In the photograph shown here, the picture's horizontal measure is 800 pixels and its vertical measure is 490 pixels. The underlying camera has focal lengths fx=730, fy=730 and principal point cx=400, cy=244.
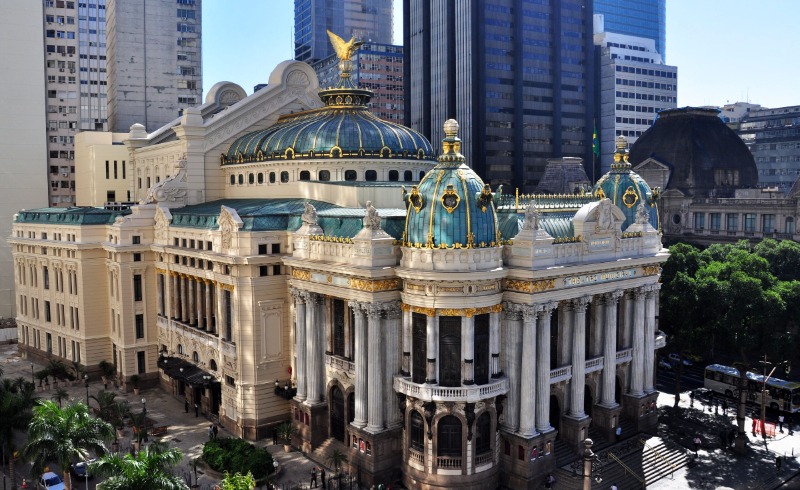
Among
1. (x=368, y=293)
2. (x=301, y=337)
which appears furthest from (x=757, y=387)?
(x=301, y=337)

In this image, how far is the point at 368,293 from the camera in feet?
195

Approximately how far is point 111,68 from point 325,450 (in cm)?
11959

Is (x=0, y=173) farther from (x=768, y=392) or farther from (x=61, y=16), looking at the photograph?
(x=768, y=392)

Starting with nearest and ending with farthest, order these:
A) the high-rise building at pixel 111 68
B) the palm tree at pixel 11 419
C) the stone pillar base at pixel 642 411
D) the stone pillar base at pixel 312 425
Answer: the palm tree at pixel 11 419 → the stone pillar base at pixel 312 425 → the stone pillar base at pixel 642 411 → the high-rise building at pixel 111 68

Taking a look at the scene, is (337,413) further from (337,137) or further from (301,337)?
(337,137)

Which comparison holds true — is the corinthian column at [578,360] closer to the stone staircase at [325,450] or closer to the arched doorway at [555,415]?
the arched doorway at [555,415]

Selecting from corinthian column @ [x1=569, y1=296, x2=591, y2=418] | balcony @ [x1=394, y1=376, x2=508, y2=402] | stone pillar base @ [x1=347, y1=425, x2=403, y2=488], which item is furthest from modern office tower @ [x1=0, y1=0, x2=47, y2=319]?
corinthian column @ [x1=569, y1=296, x2=591, y2=418]

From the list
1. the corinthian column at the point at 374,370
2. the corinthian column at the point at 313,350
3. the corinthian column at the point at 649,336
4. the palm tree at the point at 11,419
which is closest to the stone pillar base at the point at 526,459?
the corinthian column at the point at 374,370

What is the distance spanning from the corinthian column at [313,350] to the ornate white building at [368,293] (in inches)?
7.2

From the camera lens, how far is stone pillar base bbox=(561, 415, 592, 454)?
208 feet

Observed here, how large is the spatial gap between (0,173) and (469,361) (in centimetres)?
11057

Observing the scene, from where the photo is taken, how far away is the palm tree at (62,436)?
50.5 m

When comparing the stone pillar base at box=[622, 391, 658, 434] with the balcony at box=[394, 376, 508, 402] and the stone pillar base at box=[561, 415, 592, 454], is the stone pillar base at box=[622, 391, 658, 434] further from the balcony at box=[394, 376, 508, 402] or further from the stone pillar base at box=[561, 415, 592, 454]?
the balcony at box=[394, 376, 508, 402]

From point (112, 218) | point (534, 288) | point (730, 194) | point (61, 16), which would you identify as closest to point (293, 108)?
point (112, 218)
